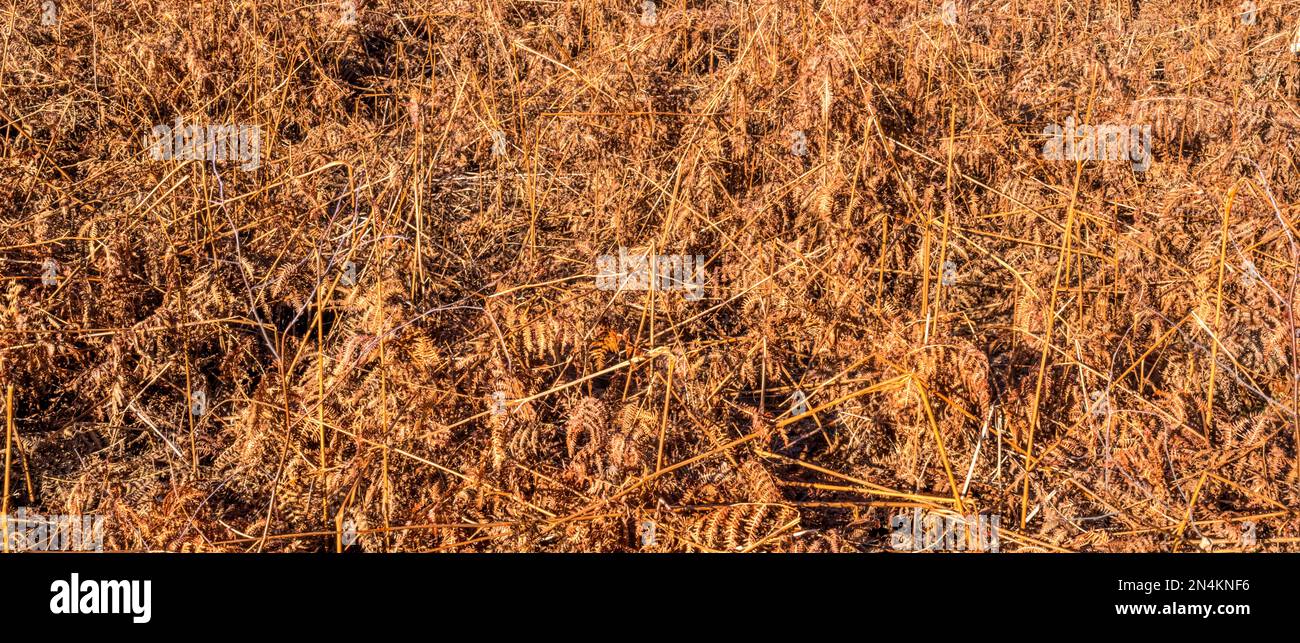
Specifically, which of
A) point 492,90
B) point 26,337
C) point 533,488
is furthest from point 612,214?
point 26,337

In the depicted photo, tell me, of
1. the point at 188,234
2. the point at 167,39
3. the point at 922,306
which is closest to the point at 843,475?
the point at 922,306

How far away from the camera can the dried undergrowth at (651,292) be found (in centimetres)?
249

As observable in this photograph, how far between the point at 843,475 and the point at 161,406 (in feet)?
7.04

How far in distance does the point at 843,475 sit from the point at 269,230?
7.08 feet

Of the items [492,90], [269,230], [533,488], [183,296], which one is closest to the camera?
[533,488]

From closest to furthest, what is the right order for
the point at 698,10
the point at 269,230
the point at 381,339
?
the point at 381,339 < the point at 269,230 < the point at 698,10

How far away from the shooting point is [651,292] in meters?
2.73

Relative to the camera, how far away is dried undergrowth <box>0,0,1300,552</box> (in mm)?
2486

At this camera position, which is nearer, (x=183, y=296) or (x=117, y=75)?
(x=183, y=296)

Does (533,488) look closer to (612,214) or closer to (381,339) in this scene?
(381,339)

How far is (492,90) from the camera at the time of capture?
3.37 meters

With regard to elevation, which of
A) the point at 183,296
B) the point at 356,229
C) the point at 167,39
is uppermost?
the point at 167,39

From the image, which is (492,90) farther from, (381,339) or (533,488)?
(533,488)

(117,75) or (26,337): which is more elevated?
(117,75)
